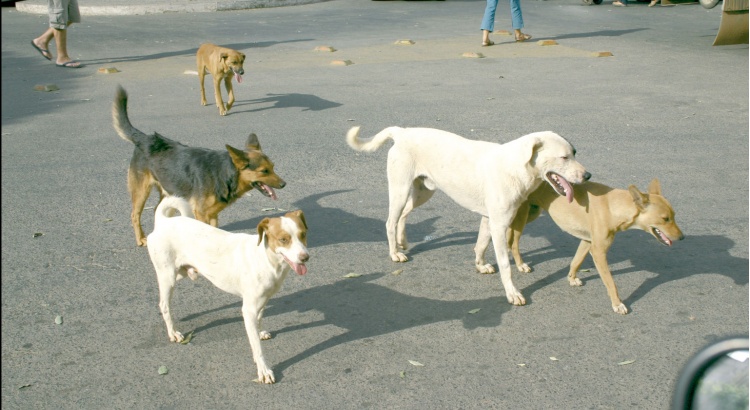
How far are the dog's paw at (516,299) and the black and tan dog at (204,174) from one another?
1.94 m

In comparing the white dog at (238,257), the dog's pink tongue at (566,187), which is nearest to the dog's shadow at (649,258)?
the dog's pink tongue at (566,187)

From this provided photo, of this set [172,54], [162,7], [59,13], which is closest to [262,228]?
[59,13]

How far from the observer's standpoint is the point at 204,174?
20.7 feet

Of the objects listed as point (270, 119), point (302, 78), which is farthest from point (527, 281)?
point (302, 78)

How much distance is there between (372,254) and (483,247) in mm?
952

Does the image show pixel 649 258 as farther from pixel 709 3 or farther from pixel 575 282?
pixel 709 3

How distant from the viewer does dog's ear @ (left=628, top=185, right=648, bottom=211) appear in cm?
532

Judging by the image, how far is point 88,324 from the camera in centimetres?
530

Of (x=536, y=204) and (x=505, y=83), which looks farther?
(x=505, y=83)

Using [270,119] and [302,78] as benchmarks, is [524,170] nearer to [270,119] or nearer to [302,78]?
[270,119]

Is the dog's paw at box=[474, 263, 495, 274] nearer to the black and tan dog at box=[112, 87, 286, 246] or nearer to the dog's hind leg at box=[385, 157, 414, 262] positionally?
the dog's hind leg at box=[385, 157, 414, 262]

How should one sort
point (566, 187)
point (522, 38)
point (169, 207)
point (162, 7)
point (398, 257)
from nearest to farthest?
point (169, 207) < point (566, 187) < point (398, 257) < point (522, 38) < point (162, 7)

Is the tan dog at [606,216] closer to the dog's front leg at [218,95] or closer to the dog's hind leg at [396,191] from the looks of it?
the dog's hind leg at [396,191]

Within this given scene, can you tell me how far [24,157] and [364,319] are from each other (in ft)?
18.9
